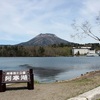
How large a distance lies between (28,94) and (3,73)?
6.06 ft

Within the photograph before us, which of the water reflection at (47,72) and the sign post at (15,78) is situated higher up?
the sign post at (15,78)

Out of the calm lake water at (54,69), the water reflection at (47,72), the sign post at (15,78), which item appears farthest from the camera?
the water reflection at (47,72)

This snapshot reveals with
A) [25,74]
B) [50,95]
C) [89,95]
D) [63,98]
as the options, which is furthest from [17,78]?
[89,95]

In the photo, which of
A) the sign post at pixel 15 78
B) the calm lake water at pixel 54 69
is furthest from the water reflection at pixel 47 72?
the sign post at pixel 15 78

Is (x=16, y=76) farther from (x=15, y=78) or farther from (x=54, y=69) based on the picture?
(x=54, y=69)

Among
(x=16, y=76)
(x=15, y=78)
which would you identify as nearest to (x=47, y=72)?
(x=16, y=76)

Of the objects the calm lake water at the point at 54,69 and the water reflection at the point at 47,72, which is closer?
the calm lake water at the point at 54,69

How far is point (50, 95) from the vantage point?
11406 millimetres

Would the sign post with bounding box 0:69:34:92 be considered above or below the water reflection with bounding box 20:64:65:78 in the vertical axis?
above

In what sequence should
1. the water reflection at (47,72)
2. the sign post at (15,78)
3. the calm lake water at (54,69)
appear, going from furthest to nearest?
the water reflection at (47,72) → the calm lake water at (54,69) → the sign post at (15,78)

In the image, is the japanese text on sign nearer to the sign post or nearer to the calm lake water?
the sign post

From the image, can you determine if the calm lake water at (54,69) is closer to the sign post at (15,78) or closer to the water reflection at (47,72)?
the water reflection at (47,72)

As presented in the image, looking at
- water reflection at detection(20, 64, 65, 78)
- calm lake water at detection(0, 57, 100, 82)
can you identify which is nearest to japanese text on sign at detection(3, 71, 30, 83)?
calm lake water at detection(0, 57, 100, 82)

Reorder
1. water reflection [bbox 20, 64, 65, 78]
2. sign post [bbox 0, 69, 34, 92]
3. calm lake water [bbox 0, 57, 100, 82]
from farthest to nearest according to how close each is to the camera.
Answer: water reflection [bbox 20, 64, 65, 78] < calm lake water [bbox 0, 57, 100, 82] < sign post [bbox 0, 69, 34, 92]
